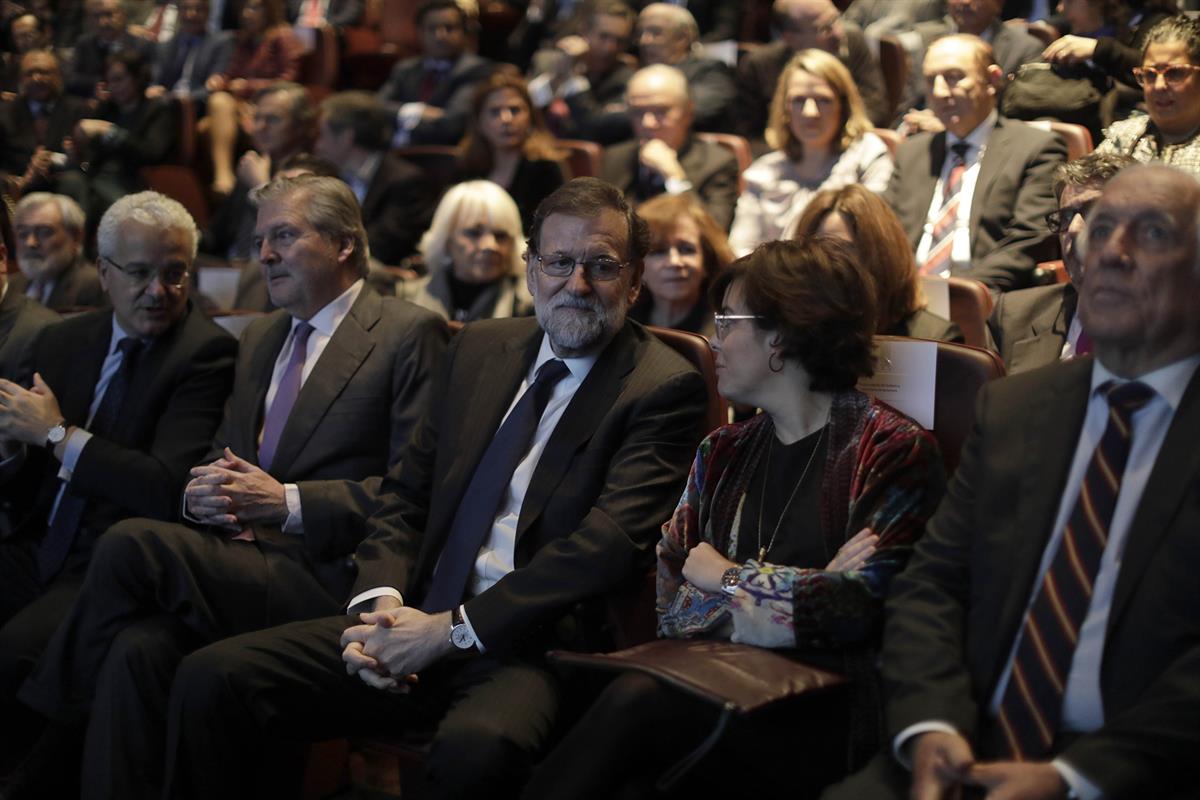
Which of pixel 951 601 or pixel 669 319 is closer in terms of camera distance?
pixel 951 601

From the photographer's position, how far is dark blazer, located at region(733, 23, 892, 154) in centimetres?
566

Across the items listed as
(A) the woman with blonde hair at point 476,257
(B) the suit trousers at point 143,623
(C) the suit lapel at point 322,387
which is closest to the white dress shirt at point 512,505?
(B) the suit trousers at point 143,623

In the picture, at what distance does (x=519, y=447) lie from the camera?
2.72m

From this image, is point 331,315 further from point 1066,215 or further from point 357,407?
point 1066,215

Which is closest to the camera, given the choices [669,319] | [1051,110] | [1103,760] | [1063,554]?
[1103,760]

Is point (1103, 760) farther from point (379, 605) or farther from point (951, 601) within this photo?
point (379, 605)

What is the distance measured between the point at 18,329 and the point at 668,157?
2462 millimetres

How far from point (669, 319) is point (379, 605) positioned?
4.80 ft

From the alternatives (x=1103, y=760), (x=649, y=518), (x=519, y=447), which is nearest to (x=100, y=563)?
(x=519, y=447)

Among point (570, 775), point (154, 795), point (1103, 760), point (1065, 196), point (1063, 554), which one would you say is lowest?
point (154, 795)

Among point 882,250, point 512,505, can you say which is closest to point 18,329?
point 512,505

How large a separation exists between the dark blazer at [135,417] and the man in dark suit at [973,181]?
85.7 inches

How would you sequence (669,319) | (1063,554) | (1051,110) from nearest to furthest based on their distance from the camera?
(1063,554) < (669,319) < (1051,110)

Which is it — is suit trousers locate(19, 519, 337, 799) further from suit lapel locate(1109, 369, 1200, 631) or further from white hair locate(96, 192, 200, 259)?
suit lapel locate(1109, 369, 1200, 631)
